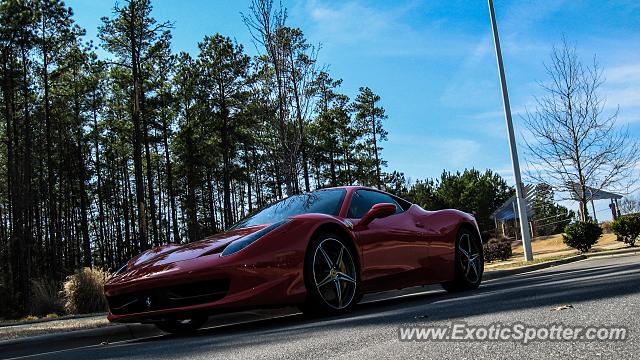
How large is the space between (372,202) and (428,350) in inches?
130

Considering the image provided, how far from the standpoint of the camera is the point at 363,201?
5.79 m

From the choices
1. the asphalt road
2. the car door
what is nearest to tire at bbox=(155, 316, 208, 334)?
the asphalt road

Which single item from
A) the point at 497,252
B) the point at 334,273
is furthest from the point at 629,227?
the point at 334,273

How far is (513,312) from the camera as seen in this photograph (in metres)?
3.68

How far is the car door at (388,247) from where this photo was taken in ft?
Result: 17.3

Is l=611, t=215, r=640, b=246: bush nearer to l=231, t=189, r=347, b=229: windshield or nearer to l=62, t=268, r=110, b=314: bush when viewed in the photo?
l=62, t=268, r=110, b=314: bush

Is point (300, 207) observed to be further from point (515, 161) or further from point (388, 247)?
point (515, 161)

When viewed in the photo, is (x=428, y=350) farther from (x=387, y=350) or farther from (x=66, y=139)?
(x=66, y=139)

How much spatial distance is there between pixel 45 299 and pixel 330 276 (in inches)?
458

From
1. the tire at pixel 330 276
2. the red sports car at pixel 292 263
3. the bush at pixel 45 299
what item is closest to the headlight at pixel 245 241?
the red sports car at pixel 292 263

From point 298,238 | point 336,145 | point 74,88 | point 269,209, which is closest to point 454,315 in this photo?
point 298,238

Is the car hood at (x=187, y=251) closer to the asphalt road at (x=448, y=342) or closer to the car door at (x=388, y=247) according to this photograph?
the asphalt road at (x=448, y=342)

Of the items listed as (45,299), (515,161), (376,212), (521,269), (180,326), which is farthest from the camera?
(515,161)

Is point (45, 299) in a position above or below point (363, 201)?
below
